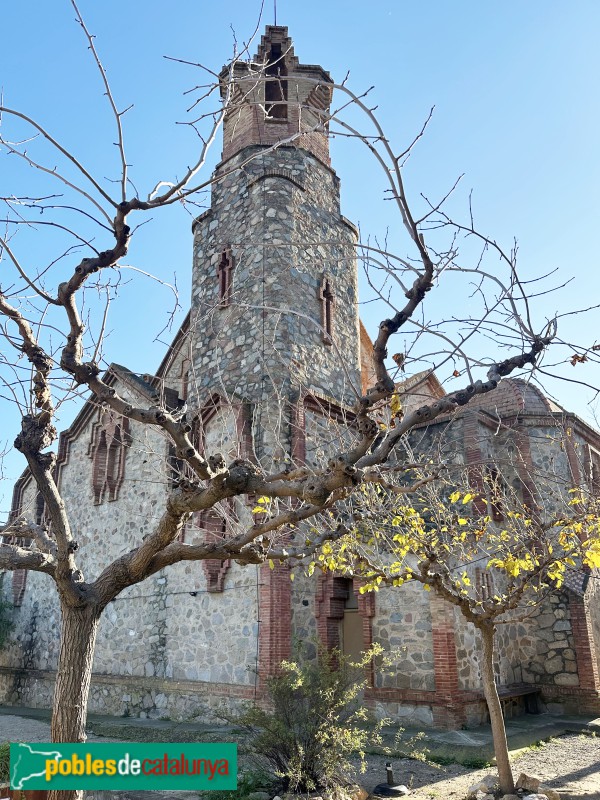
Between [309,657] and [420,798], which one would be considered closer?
[420,798]

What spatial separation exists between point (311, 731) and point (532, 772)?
133 inches

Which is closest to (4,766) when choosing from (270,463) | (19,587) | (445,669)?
(270,463)

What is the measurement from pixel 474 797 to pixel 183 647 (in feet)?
23.9

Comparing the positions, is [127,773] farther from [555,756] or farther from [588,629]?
[588,629]

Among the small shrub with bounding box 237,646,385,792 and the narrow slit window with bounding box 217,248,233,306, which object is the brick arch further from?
the narrow slit window with bounding box 217,248,233,306

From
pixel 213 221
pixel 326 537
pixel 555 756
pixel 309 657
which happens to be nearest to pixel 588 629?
pixel 555 756

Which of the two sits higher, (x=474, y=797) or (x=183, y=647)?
(x=183, y=647)

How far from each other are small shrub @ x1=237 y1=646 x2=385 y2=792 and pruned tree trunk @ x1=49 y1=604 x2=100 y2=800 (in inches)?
106

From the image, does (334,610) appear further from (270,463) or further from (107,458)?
(107,458)

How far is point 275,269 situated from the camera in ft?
45.8

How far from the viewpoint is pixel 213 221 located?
1582cm

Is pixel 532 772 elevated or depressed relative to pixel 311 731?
depressed

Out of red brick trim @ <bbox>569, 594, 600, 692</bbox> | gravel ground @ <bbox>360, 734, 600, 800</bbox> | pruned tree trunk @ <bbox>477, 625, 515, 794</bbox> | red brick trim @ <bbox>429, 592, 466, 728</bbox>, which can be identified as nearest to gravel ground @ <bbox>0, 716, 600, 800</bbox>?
gravel ground @ <bbox>360, 734, 600, 800</bbox>

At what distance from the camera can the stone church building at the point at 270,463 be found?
1160 centimetres
